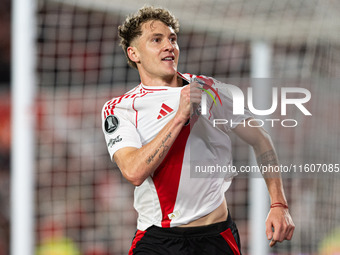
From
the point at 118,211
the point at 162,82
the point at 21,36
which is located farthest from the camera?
the point at 118,211

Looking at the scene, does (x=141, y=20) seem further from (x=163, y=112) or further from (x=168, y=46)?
(x=163, y=112)

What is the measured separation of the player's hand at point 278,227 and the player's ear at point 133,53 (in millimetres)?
927

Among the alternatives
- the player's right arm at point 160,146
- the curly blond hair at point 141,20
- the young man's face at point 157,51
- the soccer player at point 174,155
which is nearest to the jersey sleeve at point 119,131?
the soccer player at point 174,155

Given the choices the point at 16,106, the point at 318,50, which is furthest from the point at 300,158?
the point at 16,106

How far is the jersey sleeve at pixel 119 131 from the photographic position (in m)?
2.40

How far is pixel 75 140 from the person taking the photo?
705 cm

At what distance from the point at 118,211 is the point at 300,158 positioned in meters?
2.94

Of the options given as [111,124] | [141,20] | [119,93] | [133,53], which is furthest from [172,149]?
[119,93]

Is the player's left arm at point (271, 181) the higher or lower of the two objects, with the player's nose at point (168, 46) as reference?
lower

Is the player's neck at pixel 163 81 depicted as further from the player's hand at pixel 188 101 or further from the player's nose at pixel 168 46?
the player's hand at pixel 188 101

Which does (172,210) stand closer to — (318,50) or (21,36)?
(21,36)

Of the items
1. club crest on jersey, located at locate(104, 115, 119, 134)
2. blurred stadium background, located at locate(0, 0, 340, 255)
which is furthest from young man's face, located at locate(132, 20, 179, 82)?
blurred stadium background, located at locate(0, 0, 340, 255)

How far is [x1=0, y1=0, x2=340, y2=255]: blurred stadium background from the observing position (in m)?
4.59

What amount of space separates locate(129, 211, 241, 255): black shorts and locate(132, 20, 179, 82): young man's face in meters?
0.68
